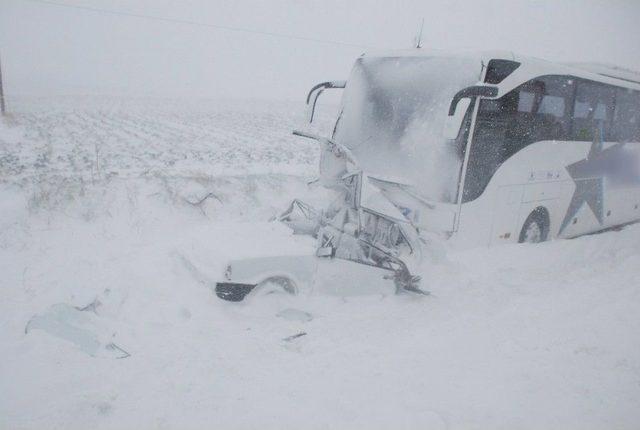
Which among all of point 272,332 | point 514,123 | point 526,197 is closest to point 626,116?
point 526,197

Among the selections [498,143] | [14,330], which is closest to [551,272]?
[498,143]

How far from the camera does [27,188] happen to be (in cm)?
731

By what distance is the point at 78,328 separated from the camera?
3.94 m

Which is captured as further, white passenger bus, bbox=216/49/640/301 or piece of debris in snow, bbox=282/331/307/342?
white passenger bus, bbox=216/49/640/301

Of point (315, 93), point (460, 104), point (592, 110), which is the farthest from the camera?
point (592, 110)

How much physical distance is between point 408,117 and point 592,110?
16.1 ft

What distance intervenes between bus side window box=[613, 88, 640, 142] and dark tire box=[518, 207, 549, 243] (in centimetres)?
335

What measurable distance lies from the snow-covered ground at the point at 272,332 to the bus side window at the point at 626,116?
2835 mm

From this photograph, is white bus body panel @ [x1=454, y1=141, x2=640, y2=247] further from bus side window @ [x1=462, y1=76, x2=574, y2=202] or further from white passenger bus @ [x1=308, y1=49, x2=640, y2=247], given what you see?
bus side window @ [x1=462, y1=76, x2=574, y2=202]

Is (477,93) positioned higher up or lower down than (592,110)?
lower down

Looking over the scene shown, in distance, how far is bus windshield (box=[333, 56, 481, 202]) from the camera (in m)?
5.82

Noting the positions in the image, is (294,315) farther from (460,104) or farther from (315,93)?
(315,93)

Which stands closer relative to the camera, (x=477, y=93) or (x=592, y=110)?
(x=477, y=93)

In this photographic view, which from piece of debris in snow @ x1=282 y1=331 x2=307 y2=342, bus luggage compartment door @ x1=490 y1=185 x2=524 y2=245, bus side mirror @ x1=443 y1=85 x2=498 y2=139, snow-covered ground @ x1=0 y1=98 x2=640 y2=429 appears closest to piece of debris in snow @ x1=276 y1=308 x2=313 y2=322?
snow-covered ground @ x1=0 y1=98 x2=640 y2=429
